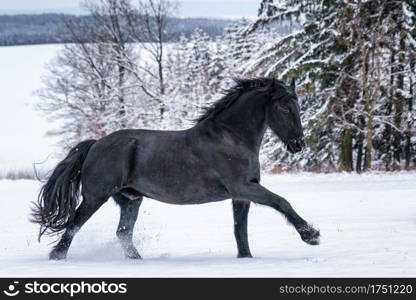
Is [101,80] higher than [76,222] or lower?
lower

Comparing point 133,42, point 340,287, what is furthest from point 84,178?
point 133,42

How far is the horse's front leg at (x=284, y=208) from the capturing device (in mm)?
7250

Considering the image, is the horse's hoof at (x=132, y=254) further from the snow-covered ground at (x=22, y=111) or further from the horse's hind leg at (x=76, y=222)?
the snow-covered ground at (x=22, y=111)

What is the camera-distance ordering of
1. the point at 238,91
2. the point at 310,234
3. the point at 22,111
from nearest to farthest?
the point at 310,234
the point at 238,91
the point at 22,111

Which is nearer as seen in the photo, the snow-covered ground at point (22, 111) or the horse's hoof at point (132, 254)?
the horse's hoof at point (132, 254)

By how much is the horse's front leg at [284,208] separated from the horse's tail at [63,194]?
2.31 metres

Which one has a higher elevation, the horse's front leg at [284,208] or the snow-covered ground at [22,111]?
the horse's front leg at [284,208]

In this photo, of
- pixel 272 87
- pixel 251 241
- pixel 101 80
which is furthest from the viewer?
pixel 101 80

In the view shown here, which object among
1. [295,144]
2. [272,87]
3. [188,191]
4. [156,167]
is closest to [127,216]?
[156,167]

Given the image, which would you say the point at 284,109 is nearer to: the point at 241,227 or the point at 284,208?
the point at 284,208

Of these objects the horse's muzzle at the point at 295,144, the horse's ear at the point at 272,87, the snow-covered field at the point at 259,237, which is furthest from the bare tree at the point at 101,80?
the horse's muzzle at the point at 295,144

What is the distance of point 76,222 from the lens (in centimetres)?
823

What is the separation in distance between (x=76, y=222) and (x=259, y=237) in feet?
12.0

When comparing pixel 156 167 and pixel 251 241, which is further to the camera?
pixel 251 241
